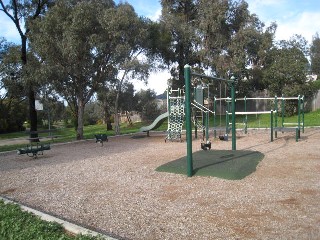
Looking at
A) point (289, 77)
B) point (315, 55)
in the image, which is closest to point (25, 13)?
point (289, 77)

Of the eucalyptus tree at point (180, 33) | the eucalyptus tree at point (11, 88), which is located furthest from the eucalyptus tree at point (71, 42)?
the eucalyptus tree at point (180, 33)

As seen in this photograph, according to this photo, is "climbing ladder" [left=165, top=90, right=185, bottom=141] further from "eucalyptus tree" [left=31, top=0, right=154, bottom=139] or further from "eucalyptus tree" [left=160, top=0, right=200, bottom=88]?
"eucalyptus tree" [left=160, top=0, right=200, bottom=88]

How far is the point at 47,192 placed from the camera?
6281mm

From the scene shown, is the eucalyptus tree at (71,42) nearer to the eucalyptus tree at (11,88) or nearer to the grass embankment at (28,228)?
the eucalyptus tree at (11,88)

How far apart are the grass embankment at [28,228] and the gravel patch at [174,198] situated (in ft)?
1.34

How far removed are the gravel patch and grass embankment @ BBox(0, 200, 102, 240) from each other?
41cm

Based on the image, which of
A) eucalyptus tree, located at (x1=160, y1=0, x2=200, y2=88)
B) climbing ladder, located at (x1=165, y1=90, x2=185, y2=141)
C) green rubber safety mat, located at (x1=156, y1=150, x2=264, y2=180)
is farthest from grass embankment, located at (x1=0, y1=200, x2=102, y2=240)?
eucalyptus tree, located at (x1=160, y1=0, x2=200, y2=88)

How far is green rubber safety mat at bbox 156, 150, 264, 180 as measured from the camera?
700 centimetres

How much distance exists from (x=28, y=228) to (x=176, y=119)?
11313 mm

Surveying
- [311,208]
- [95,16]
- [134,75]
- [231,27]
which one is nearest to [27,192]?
[311,208]

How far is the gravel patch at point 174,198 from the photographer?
13.5 ft

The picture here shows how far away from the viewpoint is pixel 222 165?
302 inches

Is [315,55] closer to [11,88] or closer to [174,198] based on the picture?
[11,88]

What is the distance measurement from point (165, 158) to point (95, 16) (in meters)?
9.15
